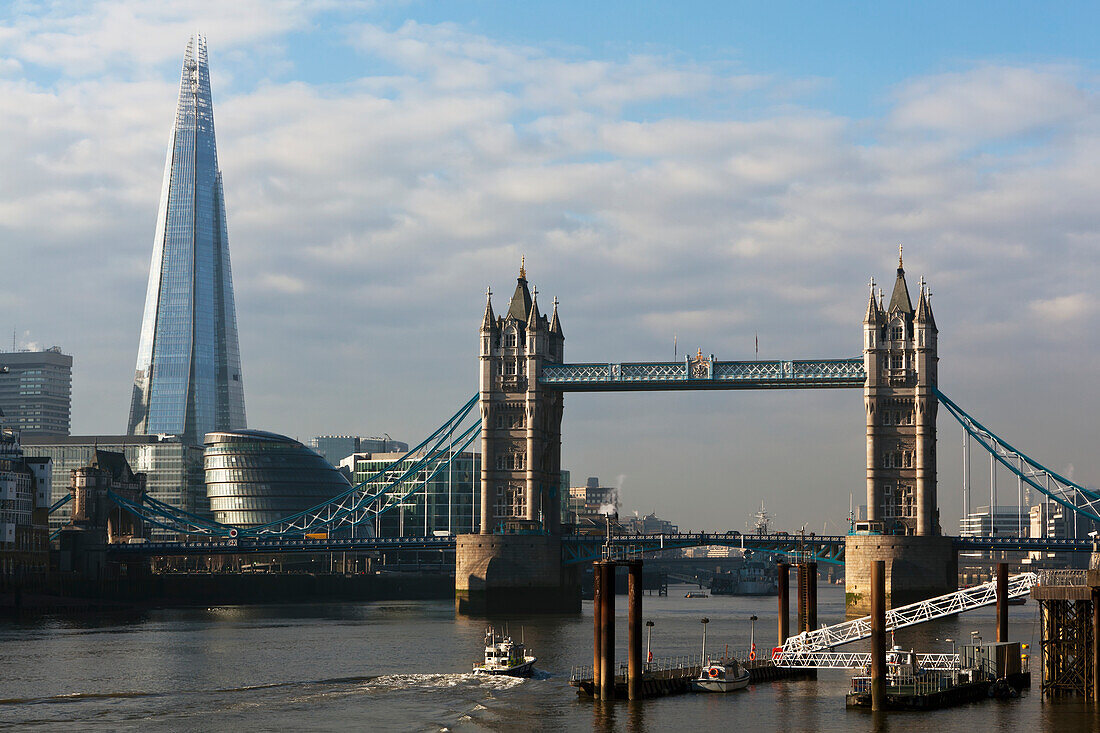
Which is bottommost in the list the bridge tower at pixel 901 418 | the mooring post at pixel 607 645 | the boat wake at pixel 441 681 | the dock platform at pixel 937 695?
the boat wake at pixel 441 681

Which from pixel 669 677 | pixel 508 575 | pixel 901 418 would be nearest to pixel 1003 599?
pixel 669 677

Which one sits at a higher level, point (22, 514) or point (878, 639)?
point (22, 514)

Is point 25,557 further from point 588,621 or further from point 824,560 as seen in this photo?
point 824,560

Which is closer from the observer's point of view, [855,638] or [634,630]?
[634,630]

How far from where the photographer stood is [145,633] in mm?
136000

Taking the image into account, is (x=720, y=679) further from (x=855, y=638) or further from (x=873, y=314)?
(x=873, y=314)

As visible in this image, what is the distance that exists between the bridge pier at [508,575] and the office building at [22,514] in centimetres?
5207

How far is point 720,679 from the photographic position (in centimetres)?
8488

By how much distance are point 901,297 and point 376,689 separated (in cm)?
9197

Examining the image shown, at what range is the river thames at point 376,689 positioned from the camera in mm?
74312

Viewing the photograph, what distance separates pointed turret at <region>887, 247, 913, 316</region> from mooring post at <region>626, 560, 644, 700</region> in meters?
90.5

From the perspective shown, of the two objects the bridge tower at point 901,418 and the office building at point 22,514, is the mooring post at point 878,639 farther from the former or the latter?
the office building at point 22,514

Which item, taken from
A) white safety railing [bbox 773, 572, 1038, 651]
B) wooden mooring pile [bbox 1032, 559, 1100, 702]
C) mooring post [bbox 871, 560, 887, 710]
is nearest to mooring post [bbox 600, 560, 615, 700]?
mooring post [bbox 871, 560, 887, 710]

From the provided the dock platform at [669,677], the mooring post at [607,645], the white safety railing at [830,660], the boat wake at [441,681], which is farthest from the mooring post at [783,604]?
the mooring post at [607,645]
